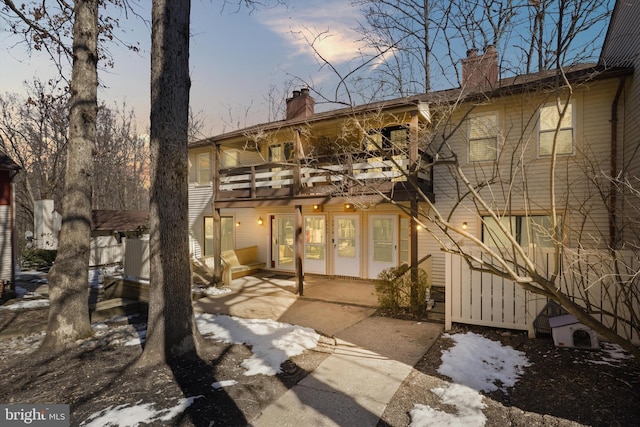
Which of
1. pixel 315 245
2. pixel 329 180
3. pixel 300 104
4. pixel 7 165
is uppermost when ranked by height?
pixel 300 104

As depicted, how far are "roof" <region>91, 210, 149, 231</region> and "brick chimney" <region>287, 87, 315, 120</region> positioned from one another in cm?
1079

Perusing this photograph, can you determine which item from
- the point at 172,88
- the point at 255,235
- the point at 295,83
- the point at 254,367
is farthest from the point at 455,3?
the point at 255,235

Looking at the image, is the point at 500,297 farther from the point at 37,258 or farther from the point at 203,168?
the point at 37,258

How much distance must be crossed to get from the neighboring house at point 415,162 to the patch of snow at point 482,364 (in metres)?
0.92

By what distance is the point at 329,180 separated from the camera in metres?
9.21

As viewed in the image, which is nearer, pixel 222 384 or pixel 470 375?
pixel 222 384

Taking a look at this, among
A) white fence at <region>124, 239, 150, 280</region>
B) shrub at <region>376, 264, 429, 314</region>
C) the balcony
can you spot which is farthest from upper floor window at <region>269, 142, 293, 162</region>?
shrub at <region>376, 264, 429, 314</region>

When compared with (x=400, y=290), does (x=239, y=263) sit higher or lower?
lower

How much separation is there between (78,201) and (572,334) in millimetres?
8609

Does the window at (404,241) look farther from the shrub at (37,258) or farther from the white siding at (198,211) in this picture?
the shrub at (37,258)

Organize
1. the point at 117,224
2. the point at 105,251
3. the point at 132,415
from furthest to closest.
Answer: the point at 117,224
the point at 105,251
the point at 132,415

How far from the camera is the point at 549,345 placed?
5.32 meters

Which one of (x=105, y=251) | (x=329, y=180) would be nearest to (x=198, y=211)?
(x=105, y=251)

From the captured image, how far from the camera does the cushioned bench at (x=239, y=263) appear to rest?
10539mm
